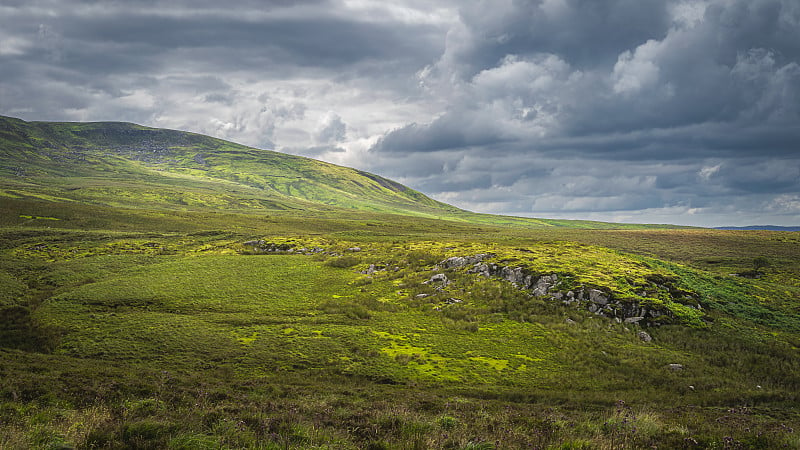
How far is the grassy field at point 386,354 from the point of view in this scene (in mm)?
12031

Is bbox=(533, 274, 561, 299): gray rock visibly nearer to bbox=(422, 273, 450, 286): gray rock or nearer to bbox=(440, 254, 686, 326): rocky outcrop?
bbox=(440, 254, 686, 326): rocky outcrop

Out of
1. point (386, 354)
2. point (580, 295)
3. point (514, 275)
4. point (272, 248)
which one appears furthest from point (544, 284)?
point (272, 248)

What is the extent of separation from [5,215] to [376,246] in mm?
106232

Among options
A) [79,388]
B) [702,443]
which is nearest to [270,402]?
[79,388]

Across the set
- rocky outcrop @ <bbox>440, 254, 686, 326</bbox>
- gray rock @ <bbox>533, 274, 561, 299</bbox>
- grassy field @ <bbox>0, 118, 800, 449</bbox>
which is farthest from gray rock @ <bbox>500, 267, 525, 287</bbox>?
gray rock @ <bbox>533, 274, 561, 299</bbox>

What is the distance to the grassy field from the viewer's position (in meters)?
12.0

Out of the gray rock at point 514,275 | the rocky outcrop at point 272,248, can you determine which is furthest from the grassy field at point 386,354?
the rocky outcrop at point 272,248

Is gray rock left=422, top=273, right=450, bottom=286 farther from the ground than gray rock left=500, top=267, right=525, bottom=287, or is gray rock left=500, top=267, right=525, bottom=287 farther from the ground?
gray rock left=500, top=267, right=525, bottom=287

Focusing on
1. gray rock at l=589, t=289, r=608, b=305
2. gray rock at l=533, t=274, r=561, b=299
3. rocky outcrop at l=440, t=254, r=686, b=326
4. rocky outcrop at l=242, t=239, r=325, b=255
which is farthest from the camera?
rocky outcrop at l=242, t=239, r=325, b=255

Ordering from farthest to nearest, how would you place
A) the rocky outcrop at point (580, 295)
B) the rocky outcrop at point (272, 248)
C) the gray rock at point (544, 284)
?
the rocky outcrop at point (272, 248), the gray rock at point (544, 284), the rocky outcrop at point (580, 295)

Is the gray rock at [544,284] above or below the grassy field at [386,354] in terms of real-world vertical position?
above

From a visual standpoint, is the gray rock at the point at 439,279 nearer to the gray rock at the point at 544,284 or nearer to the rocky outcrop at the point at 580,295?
the rocky outcrop at the point at 580,295

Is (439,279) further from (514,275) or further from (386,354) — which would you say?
(386,354)

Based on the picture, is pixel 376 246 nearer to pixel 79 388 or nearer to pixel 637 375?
pixel 637 375
